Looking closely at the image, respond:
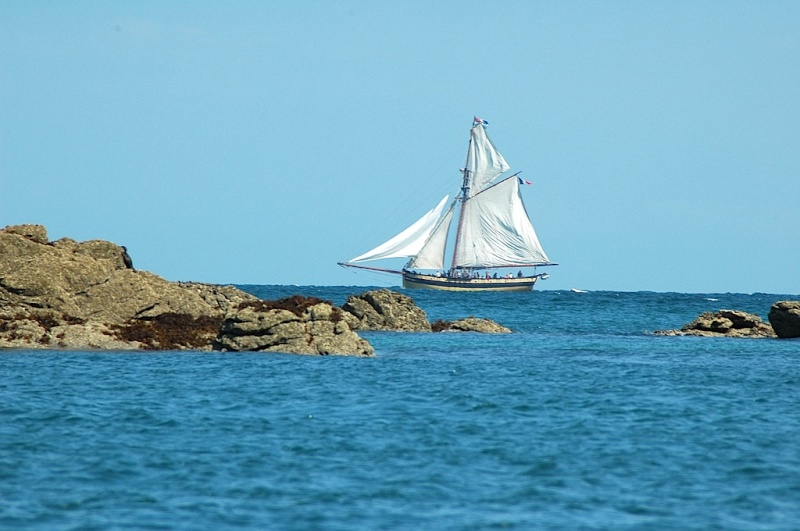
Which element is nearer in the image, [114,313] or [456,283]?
[114,313]

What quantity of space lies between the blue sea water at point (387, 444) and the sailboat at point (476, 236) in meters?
90.8

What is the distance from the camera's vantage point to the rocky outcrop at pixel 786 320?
46.0m

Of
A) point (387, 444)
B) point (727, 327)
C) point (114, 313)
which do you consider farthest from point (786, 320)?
point (387, 444)

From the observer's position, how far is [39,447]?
17016 millimetres

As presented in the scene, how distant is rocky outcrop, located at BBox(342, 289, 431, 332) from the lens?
47.4 metres

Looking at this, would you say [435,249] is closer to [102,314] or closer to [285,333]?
[102,314]

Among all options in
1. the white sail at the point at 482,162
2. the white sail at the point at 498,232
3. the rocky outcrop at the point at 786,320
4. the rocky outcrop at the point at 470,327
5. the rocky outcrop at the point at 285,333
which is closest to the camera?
the rocky outcrop at the point at 285,333

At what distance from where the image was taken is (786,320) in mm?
46062

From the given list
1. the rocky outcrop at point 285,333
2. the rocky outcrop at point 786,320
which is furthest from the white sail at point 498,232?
the rocky outcrop at point 285,333

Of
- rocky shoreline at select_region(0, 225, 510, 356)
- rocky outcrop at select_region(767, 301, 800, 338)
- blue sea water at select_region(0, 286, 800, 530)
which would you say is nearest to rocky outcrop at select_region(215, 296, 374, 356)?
rocky shoreline at select_region(0, 225, 510, 356)

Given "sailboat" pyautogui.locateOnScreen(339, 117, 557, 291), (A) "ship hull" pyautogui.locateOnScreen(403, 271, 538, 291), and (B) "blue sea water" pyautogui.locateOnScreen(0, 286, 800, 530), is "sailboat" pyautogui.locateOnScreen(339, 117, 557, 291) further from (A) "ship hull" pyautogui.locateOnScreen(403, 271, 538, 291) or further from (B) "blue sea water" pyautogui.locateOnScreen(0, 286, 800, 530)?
(B) "blue sea water" pyautogui.locateOnScreen(0, 286, 800, 530)

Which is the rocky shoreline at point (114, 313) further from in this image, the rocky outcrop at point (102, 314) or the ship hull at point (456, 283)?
the ship hull at point (456, 283)

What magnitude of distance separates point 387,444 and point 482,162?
375 feet

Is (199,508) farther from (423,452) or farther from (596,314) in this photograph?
(596,314)
